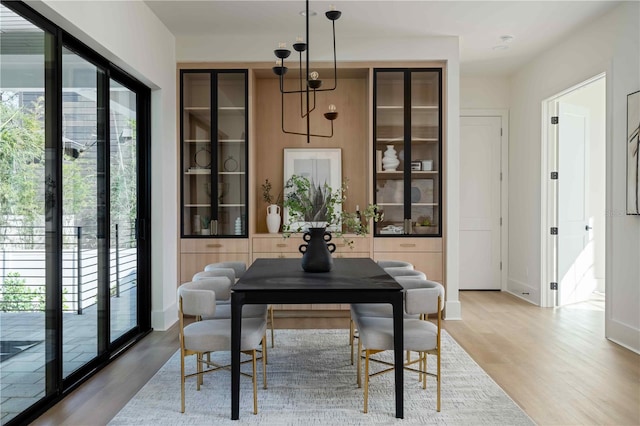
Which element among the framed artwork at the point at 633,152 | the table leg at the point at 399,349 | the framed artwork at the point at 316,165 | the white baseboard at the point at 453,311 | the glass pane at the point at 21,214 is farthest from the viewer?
the framed artwork at the point at 316,165

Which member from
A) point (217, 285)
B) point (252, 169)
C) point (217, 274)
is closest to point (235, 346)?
point (217, 285)

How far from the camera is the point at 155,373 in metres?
3.30

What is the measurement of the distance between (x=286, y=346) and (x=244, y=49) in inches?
124

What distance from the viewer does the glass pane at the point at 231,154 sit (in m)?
5.00

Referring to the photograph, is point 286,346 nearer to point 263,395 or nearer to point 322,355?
point 322,355

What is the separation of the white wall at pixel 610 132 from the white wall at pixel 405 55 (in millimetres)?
1218

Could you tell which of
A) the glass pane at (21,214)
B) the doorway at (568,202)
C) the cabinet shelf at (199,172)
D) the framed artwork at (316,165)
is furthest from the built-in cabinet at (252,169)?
the glass pane at (21,214)

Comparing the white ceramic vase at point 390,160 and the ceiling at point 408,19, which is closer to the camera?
the ceiling at point 408,19

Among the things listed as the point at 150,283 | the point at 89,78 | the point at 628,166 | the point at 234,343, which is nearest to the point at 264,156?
the point at 150,283

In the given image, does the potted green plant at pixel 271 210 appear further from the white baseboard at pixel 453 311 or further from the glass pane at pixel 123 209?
the white baseboard at pixel 453 311

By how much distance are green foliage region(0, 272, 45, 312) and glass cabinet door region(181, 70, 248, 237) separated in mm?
2360

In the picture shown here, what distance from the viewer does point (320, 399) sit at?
2.83m

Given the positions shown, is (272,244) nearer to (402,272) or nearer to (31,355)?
(402,272)

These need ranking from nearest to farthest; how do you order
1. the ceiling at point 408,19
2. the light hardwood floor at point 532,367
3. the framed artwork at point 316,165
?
the light hardwood floor at point 532,367, the ceiling at point 408,19, the framed artwork at point 316,165
